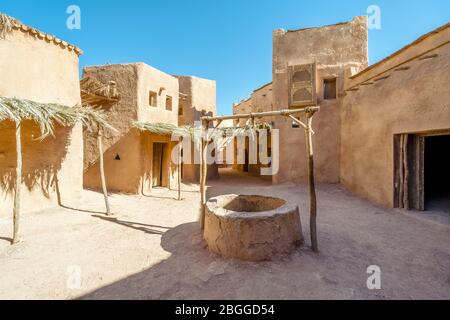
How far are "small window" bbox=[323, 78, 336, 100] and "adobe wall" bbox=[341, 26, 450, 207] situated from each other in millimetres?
1186

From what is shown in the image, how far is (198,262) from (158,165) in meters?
9.03

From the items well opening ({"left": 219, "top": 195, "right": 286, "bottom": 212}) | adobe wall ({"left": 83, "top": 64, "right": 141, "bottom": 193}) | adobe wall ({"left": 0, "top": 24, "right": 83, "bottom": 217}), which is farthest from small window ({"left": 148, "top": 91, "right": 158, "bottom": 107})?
well opening ({"left": 219, "top": 195, "right": 286, "bottom": 212})

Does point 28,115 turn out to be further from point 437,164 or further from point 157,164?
point 437,164

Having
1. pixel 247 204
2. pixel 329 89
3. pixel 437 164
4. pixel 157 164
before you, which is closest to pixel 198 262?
pixel 247 204

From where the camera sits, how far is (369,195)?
28.9ft

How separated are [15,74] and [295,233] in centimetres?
892

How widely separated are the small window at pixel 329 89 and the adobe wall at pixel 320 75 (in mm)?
302

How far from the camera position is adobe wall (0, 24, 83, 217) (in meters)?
6.74

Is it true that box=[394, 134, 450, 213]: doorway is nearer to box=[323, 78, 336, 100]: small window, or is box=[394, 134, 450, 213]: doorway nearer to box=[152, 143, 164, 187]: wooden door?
box=[323, 78, 336, 100]: small window

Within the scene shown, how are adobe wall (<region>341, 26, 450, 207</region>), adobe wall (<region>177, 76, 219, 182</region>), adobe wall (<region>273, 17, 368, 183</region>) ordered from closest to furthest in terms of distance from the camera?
adobe wall (<region>341, 26, 450, 207</region>) → adobe wall (<region>273, 17, 368, 183</region>) → adobe wall (<region>177, 76, 219, 182</region>)

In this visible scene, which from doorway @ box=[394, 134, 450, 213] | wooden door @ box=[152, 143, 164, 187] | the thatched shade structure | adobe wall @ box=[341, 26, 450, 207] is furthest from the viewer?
wooden door @ box=[152, 143, 164, 187]

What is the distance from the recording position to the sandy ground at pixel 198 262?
347 cm

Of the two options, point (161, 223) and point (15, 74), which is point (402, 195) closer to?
point (161, 223)
